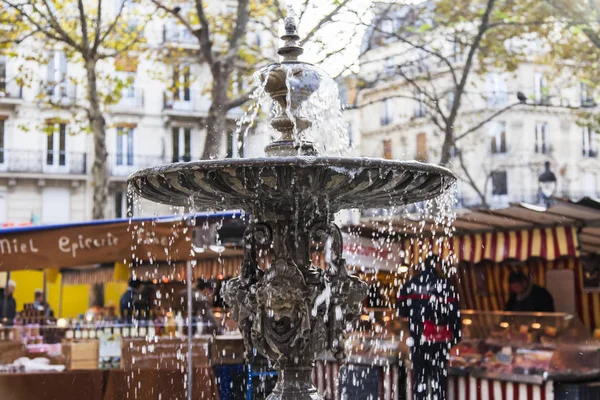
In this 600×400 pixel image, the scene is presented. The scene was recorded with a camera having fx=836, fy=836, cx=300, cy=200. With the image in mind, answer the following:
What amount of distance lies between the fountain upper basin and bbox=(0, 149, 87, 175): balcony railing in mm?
30769

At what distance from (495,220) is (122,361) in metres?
5.27

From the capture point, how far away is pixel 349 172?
4.63 metres

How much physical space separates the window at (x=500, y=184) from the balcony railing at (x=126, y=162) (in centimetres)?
1781

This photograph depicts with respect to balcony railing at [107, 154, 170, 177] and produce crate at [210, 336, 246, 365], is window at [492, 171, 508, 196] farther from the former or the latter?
produce crate at [210, 336, 246, 365]

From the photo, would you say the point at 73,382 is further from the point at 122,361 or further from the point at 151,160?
the point at 151,160

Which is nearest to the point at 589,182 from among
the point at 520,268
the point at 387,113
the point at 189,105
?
the point at 387,113

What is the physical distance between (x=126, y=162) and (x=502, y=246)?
27.2m

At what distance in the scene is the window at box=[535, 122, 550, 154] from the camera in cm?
4334

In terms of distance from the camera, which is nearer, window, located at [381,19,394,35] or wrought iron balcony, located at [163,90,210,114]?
window, located at [381,19,394,35]

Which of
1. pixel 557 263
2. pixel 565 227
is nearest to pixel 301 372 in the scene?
pixel 565 227

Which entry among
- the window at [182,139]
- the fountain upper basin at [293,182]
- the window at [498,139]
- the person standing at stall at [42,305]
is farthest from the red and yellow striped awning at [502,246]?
the window at [498,139]

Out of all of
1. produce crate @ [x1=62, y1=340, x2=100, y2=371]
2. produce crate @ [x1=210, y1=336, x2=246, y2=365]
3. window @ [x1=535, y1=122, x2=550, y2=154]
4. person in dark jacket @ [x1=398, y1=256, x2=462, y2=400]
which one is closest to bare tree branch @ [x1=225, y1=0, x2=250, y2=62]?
produce crate @ [x1=210, y1=336, x2=246, y2=365]

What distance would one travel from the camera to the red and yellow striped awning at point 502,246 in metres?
10.9

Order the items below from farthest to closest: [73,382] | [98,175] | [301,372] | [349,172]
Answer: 1. [98,175]
2. [73,382]
3. [301,372]
4. [349,172]
